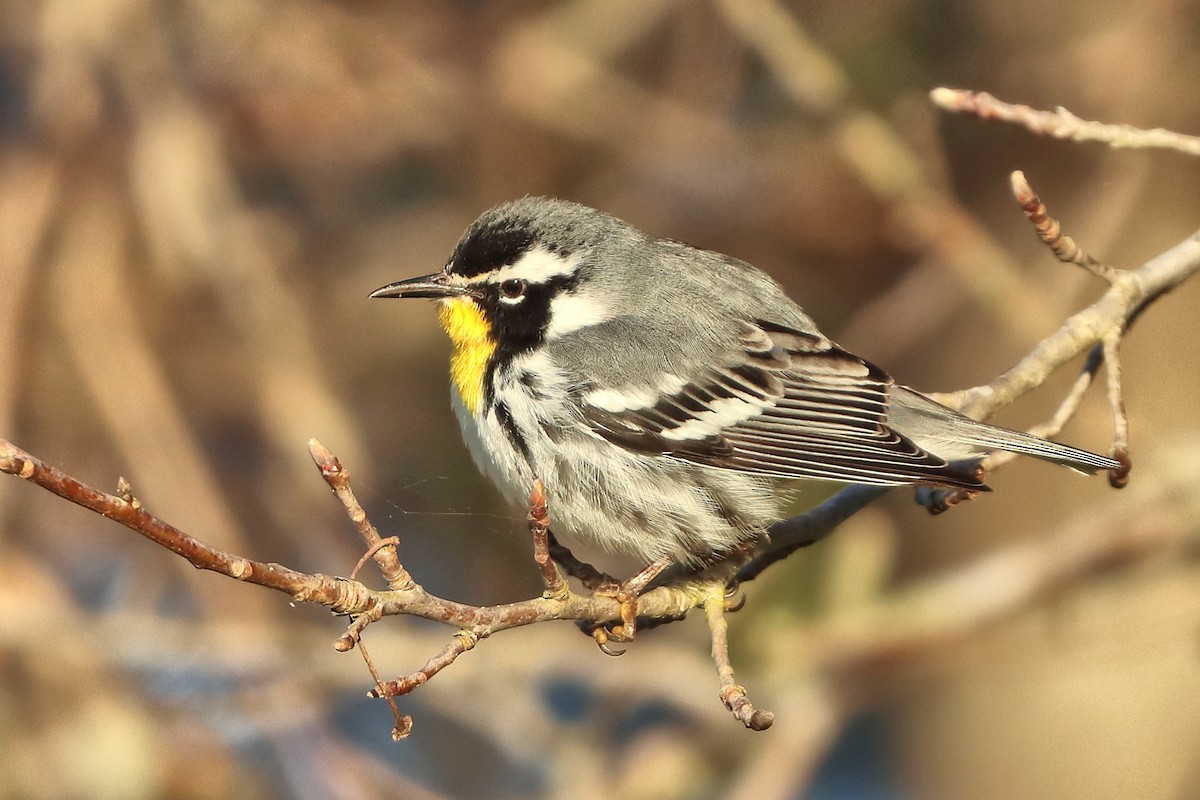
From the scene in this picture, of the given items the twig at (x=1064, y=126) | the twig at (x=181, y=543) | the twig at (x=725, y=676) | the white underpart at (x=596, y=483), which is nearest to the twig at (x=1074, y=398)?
the twig at (x=1064, y=126)

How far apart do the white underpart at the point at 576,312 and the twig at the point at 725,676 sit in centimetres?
91

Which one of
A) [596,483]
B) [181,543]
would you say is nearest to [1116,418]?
[596,483]

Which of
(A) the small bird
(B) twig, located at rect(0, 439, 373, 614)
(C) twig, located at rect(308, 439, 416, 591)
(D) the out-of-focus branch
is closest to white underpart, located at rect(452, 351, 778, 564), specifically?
(A) the small bird

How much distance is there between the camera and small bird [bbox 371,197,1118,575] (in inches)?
151

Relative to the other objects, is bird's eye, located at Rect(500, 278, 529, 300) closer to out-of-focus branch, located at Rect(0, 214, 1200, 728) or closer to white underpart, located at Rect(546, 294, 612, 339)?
white underpart, located at Rect(546, 294, 612, 339)

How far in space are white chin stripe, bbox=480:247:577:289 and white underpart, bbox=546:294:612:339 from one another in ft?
0.25

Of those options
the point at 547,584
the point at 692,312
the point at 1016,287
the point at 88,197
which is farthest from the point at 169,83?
the point at 547,584

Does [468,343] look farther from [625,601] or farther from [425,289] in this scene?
[625,601]

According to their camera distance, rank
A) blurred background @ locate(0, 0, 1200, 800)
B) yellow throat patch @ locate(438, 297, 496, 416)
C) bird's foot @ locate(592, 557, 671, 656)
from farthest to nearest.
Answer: blurred background @ locate(0, 0, 1200, 800) → yellow throat patch @ locate(438, 297, 496, 416) → bird's foot @ locate(592, 557, 671, 656)

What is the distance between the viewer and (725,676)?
10.0 ft

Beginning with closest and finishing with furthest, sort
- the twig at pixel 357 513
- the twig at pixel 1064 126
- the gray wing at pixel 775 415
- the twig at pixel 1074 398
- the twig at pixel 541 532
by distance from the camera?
the twig at pixel 357 513, the twig at pixel 541 532, the twig at pixel 1064 126, the twig at pixel 1074 398, the gray wing at pixel 775 415

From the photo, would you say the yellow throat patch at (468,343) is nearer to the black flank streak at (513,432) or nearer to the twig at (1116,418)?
the black flank streak at (513,432)

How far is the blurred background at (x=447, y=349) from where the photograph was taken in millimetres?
5016

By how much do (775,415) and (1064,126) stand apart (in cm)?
121
